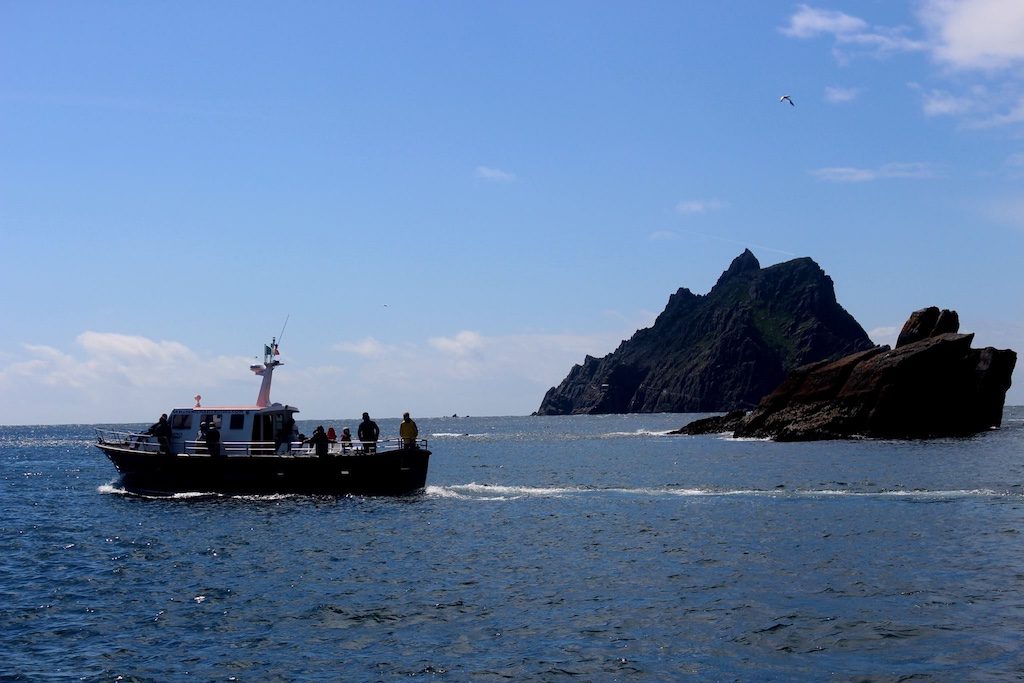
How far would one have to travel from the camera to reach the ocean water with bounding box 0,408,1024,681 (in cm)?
1789

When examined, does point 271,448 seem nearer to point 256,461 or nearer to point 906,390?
point 256,461

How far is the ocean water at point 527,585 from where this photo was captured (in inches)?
704

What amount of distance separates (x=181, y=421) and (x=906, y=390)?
61897 millimetres

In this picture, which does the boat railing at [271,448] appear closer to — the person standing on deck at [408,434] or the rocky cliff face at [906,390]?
the person standing on deck at [408,434]

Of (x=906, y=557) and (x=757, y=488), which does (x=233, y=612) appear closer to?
(x=906, y=557)

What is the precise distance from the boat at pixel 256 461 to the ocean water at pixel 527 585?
1.00m

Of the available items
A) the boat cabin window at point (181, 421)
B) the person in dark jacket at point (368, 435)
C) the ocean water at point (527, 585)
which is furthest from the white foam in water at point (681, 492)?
the boat cabin window at point (181, 421)

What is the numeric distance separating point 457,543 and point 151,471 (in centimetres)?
2023

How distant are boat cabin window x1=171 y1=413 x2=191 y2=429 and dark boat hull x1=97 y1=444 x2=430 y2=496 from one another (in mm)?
1814

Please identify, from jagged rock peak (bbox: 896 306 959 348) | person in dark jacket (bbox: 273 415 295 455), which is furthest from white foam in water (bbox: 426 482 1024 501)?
jagged rock peak (bbox: 896 306 959 348)

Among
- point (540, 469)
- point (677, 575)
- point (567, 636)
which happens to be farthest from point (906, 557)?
point (540, 469)

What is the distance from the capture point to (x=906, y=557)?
2741 centimetres

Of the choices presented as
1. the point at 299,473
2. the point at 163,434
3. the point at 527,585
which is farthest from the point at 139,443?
the point at 527,585

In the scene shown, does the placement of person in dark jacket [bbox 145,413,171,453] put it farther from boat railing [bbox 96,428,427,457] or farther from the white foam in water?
the white foam in water
